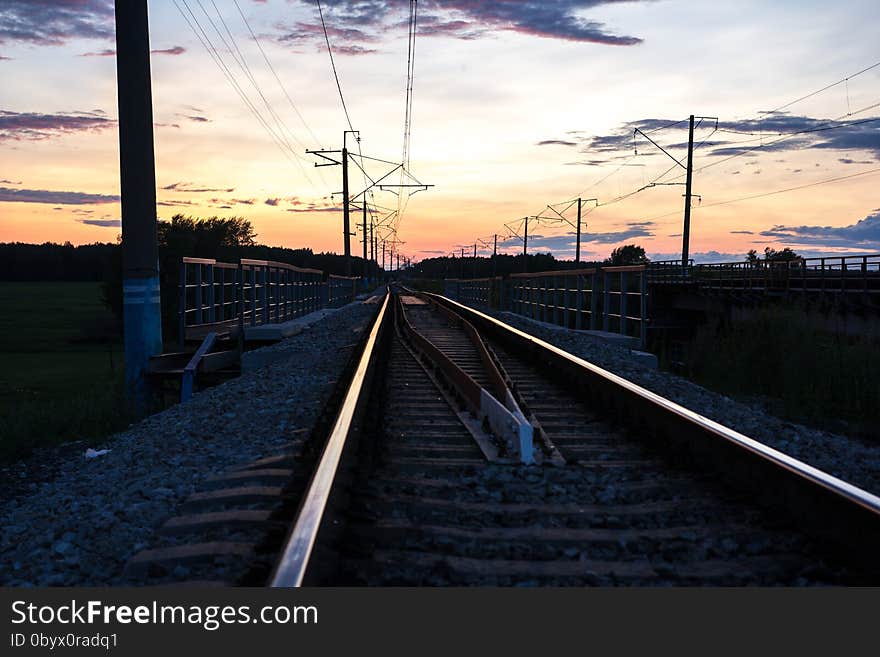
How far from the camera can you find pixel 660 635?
2717 mm

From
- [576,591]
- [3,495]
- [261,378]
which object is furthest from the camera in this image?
[261,378]

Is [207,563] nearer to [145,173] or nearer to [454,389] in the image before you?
[454,389]

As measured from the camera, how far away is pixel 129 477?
5.56 meters

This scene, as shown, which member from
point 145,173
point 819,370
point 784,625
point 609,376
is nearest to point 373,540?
point 784,625

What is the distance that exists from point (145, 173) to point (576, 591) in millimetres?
11839

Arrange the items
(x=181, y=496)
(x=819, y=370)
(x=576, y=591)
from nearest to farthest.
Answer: (x=576, y=591)
(x=181, y=496)
(x=819, y=370)

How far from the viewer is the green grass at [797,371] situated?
380 inches

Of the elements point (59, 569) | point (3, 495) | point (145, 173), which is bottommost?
point (3, 495)

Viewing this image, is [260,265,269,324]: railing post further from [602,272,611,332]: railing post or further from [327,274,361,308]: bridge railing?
[327,274,361,308]: bridge railing

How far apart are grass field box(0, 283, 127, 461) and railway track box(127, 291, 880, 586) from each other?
17.9ft

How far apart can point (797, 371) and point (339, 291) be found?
35.5m

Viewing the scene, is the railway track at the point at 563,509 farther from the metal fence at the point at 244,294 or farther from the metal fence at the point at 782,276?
the metal fence at the point at 782,276

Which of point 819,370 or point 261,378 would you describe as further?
point 819,370

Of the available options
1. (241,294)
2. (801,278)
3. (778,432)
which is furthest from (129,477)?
(801,278)
